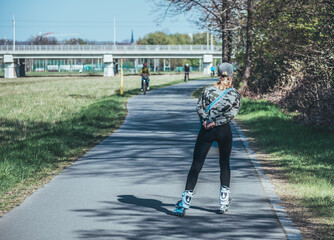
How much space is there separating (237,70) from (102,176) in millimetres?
22300

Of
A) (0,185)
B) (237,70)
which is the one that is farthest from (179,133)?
(237,70)

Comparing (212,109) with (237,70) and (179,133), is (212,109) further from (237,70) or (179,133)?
(237,70)

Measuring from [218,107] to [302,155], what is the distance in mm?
4832

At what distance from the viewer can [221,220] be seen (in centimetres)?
587

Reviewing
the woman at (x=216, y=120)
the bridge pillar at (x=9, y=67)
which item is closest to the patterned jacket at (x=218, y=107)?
the woman at (x=216, y=120)

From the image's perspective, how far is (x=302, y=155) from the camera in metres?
10.3

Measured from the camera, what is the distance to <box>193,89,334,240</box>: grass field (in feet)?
19.9

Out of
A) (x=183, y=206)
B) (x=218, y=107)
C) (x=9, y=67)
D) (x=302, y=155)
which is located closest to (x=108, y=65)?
(x=9, y=67)

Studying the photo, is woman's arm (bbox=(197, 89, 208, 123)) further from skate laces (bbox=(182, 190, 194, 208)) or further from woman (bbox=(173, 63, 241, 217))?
skate laces (bbox=(182, 190, 194, 208))

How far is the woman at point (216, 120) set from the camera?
6023 millimetres

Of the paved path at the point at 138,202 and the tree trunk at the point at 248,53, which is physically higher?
the tree trunk at the point at 248,53

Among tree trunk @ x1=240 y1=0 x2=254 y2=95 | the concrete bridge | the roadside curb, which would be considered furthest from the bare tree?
the concrete bridge

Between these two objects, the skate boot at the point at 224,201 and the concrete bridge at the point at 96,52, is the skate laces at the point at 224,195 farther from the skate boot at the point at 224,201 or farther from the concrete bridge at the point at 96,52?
the concrete bridge at the point at 96,52

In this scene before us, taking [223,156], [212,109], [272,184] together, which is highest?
[212,109]
